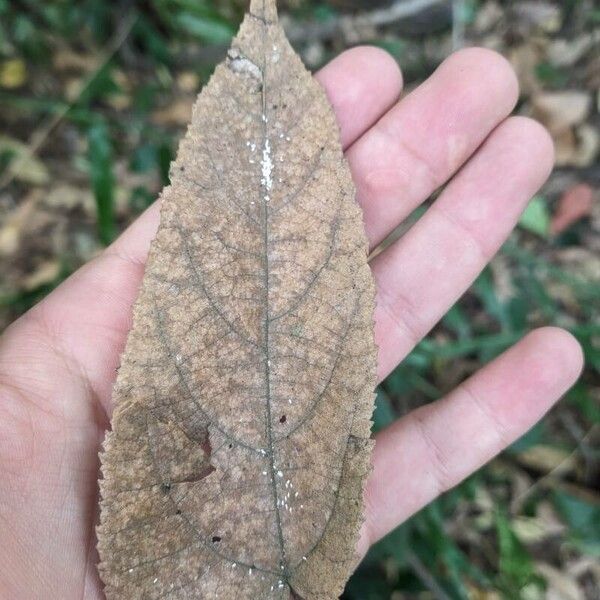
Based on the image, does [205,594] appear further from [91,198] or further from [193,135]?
[91,198]

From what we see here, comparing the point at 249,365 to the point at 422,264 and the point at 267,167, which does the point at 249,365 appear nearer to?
the point at 267,167

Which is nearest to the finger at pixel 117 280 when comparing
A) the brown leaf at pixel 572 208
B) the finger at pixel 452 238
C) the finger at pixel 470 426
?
the finger at pixel 452 238

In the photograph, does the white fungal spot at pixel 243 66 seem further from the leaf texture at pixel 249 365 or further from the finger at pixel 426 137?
the finger at pixel 426 137

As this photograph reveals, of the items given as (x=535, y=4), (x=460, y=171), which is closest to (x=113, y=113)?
(x=460, y=171)

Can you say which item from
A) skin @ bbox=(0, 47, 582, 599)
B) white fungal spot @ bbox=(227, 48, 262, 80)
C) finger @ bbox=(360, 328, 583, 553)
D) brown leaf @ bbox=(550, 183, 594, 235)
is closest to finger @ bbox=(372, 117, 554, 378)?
skin @ bbox=(0, 47, 582, 599)

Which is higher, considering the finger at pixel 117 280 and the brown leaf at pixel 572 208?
the finger at pixel 117 280

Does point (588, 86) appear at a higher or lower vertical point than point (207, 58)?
lower
